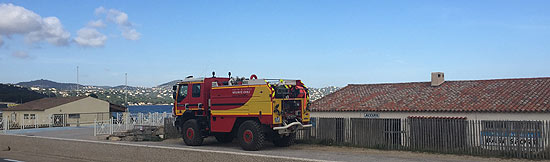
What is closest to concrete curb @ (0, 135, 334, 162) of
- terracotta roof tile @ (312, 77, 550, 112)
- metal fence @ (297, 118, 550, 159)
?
metal fence @ (297, 118, 550, 159)

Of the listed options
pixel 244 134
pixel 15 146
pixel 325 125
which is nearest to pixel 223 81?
pixel 244 134

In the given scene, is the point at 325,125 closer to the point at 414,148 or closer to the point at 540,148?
the point at 414,148

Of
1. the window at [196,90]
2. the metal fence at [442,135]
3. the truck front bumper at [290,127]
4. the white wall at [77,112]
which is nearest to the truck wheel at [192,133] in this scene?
the window at [196,90]

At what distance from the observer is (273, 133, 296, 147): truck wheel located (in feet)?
59.6

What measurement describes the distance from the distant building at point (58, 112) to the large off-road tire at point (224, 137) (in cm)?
2287

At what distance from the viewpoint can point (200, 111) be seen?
19.0 m

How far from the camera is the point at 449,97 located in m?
24.2

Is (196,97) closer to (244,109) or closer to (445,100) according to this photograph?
(244,109)

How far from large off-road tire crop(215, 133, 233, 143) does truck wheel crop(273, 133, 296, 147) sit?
246 centimetres

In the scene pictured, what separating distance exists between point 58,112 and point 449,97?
1298 inches

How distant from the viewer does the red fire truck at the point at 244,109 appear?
16641 millimetres

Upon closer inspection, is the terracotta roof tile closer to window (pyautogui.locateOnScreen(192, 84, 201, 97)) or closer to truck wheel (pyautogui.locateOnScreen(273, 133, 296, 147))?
truck wheel (pyautogui.locateOnScreen(273, 133, 296, 147))

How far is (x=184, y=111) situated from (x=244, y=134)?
11.9 ft

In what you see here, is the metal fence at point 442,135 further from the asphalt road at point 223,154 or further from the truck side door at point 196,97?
the truck side door at point 196,97
